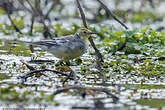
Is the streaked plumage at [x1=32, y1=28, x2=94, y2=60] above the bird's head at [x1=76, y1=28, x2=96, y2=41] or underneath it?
underneath

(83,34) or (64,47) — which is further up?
(83,34)

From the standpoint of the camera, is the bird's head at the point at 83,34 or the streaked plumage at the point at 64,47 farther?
the bird's head at the point at 83,34

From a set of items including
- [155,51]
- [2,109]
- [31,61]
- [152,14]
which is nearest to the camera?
[2,109]

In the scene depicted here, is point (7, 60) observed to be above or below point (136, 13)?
below

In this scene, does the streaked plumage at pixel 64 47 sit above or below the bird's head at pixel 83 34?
below

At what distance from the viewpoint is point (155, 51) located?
995 centimetres

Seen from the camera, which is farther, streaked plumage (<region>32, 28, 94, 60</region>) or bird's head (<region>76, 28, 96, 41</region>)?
bird's head (<region>76, 28, 96, 41</region>)

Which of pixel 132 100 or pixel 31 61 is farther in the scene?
pixel 31 61

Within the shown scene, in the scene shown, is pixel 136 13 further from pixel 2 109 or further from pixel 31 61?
pixel 2 109

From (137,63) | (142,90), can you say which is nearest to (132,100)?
(142,90)

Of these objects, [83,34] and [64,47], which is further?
[83,34]

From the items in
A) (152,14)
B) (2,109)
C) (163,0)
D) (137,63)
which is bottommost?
(2,109)

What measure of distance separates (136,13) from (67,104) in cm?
1494

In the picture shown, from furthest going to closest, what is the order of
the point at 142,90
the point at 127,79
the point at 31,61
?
the point at 31,61 < the point at 127,79 < the point at 142,90
